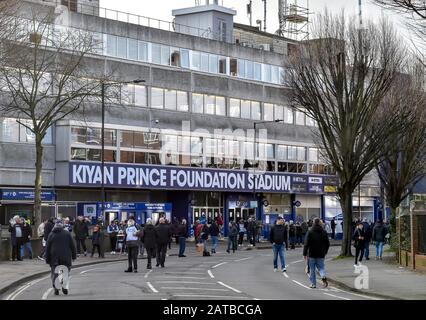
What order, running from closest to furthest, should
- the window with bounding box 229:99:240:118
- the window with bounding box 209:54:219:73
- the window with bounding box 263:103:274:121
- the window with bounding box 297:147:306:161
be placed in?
the window with bounding box 209:54:219:73, the window with bounding box 229:99:240:118, the window with bounding box 263:103:274:121, the window with bounding box 297:147:306:161

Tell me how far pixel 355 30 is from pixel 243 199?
110 ft

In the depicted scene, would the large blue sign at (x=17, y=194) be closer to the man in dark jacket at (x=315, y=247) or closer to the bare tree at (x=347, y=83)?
the bare tree at (x=347, y=83)

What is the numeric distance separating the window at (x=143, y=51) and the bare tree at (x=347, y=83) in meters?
23.4

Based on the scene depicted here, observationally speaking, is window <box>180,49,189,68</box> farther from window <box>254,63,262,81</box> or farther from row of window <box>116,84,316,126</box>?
window <box>254,63,262,81</box>

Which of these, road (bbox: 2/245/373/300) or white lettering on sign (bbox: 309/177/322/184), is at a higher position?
white lettering on sign (bbox: 309/177/322/184)

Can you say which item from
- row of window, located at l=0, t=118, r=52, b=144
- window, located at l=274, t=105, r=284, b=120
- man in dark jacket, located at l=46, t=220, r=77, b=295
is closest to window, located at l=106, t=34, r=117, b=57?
row of window, located at l=0, t=118, r=52, b=144

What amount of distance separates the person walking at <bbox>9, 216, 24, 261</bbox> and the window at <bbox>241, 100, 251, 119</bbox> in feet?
123

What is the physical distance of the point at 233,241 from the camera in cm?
4803

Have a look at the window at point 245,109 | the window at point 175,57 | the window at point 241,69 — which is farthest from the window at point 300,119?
the window at point 175,57

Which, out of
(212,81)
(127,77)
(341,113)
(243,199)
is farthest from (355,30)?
(243,199)

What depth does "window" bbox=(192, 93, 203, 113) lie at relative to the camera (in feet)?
220

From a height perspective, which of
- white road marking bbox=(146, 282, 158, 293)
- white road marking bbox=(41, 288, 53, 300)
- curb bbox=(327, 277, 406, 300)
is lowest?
curb bbox=(327, 277, 406, 300)

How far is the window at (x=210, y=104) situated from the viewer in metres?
68.3

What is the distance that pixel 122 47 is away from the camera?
61.7m
